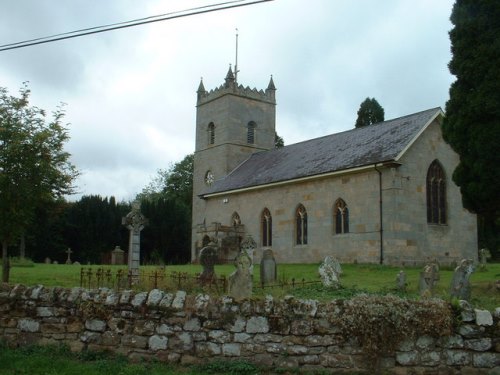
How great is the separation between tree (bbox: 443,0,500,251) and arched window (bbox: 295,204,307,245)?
1394 centimetres

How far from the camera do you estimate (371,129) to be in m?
32.1

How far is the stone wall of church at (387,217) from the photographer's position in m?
26.9

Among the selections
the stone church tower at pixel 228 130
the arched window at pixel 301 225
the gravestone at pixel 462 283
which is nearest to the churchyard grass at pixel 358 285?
the gravestone at pixel 462 283

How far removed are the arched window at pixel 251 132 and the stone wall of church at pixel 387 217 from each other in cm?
1265

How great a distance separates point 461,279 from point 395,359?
5.52 m

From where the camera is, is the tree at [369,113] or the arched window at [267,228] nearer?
the arched window at [267,228]

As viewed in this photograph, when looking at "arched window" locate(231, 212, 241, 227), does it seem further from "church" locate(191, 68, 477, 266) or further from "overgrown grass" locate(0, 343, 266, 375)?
"overgrown grass" locate(0, 343, 266, 375)

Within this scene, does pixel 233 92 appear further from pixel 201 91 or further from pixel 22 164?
pixel 22 164

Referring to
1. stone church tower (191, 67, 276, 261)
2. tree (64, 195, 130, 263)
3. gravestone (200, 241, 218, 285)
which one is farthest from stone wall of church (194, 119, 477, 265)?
tree (64, 195, 130, 263)

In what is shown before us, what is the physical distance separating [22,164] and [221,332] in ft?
38.6

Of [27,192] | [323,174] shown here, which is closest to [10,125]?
[27,192]

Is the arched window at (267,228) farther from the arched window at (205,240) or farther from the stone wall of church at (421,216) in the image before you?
the stone wall of church at (421,216)

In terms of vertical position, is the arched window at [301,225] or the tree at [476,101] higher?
the tree at [476,101]

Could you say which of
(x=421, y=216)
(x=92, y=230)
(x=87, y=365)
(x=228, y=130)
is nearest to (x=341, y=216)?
(x=421, y=216)
